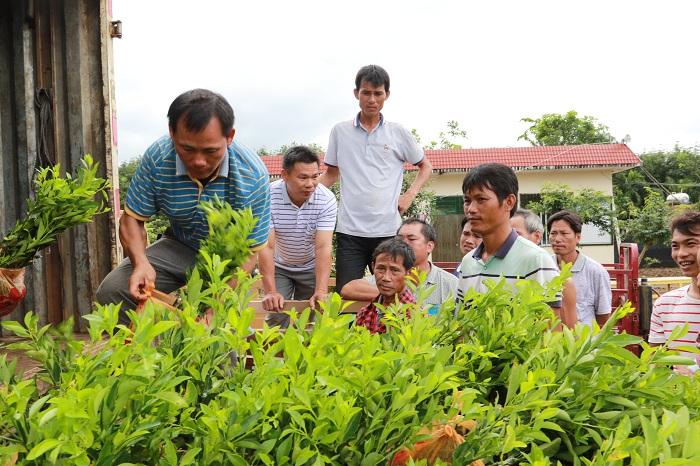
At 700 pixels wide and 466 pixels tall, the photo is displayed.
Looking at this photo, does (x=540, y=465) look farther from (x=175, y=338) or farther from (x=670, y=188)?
(x=670, y=188)

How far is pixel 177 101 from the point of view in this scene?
3.00 m

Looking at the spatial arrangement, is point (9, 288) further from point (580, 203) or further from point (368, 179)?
point (580, 203)

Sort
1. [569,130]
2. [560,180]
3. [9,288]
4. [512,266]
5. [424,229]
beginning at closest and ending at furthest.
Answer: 1. [9,288]
2. [512,266]
3. [424,229]
4. [560,180]
5. [569,130]

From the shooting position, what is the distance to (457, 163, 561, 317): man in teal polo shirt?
3344 millimetres

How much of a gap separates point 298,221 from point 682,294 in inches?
97.1

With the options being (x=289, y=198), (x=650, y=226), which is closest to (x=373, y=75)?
(x=289, y=198)

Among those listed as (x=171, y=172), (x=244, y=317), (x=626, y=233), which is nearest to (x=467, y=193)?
(x=171, y=172)

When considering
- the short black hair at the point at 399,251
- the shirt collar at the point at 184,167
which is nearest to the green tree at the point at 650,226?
the short black hair at the point at 399,251

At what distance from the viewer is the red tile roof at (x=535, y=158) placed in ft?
78.1

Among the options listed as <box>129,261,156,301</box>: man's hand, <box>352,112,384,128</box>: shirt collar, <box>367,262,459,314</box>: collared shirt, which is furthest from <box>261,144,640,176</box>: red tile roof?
<box>129,261,156,301</box>: man's hand

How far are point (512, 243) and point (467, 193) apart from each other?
30cm

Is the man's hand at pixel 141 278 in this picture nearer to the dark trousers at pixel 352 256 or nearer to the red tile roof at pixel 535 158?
the dark trousers at pixel 352 256

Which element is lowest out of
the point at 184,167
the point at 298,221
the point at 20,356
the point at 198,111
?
the point at 20,356

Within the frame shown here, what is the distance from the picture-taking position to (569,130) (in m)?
36.1
